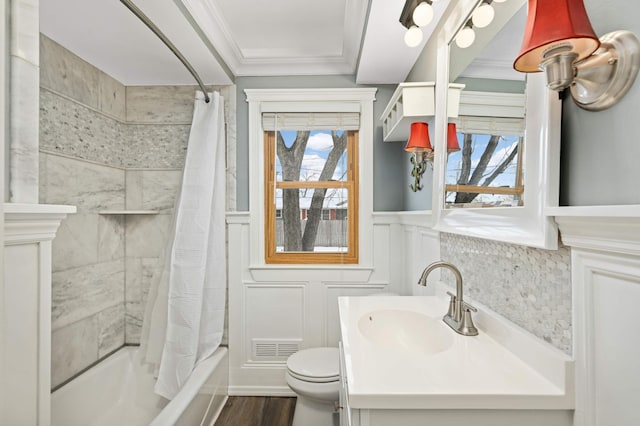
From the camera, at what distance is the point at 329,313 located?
237 centimetres

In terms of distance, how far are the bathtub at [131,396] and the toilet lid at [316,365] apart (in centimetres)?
56

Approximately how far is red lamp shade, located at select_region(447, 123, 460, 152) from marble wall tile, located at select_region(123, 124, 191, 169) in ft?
5.98

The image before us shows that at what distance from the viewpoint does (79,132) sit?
1.97m

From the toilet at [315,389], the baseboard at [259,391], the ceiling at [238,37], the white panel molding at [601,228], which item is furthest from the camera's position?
the baseboard at [259,391]

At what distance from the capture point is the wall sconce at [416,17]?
3.92 feet

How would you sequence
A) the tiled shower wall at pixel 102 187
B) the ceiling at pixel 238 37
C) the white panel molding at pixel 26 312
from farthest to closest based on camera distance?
the tiled shower wall at pixel 102 187 → the ceiling at pixel 238 37 → the white panel molding at pixel 26 312

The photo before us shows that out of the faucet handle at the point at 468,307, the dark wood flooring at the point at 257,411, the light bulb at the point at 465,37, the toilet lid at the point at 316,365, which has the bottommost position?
the dark wood flooring at the point at 257,411

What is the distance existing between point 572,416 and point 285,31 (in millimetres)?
2199

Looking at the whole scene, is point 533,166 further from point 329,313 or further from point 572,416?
point 329,313

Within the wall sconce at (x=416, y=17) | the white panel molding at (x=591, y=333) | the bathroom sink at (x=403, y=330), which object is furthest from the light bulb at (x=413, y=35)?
the bathroom sink at (x=403, y=330)

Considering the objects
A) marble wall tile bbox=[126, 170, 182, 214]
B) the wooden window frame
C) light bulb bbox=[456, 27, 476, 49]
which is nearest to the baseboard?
the wooden window frame

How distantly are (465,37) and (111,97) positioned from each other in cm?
221

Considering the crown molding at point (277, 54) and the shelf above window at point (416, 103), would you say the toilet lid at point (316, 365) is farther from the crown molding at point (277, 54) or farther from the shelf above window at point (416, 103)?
the crown molding at point (277, 54)

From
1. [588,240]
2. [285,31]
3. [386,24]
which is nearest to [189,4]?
[285,31]
